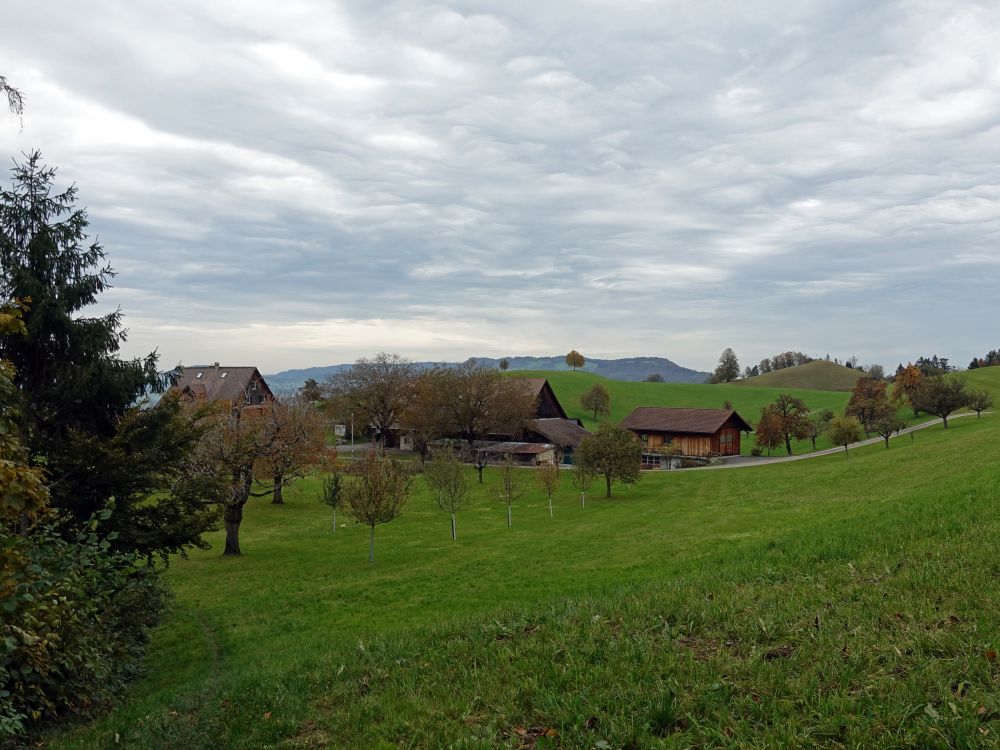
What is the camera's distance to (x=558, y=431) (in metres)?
77.5

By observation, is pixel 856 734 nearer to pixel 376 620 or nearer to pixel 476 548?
pixel 376 620

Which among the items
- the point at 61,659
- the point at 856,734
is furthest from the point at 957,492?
the point at 61,659

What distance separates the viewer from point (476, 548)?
1174 inches

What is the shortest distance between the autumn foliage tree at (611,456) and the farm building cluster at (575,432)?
23827 millimetres

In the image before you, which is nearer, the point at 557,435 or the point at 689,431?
the point at 689,431

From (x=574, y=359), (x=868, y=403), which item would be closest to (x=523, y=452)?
(x=868, y=403)

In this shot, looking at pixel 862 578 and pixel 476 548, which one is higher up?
pixel 862 578

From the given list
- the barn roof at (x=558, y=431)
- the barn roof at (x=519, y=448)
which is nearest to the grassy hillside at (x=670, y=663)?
the barn roof at (x=519, y=448)

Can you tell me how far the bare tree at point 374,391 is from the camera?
73.5 metres

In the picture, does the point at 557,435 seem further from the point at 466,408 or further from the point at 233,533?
the point at 233,533

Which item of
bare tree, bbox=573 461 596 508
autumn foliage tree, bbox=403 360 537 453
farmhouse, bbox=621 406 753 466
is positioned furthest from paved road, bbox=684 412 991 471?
autumn foliage tree, bbox=403 360 537 453

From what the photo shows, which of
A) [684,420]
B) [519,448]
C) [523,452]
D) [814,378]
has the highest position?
[814,378]

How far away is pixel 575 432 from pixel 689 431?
14.3 m

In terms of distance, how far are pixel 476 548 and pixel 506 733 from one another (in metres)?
24.0
